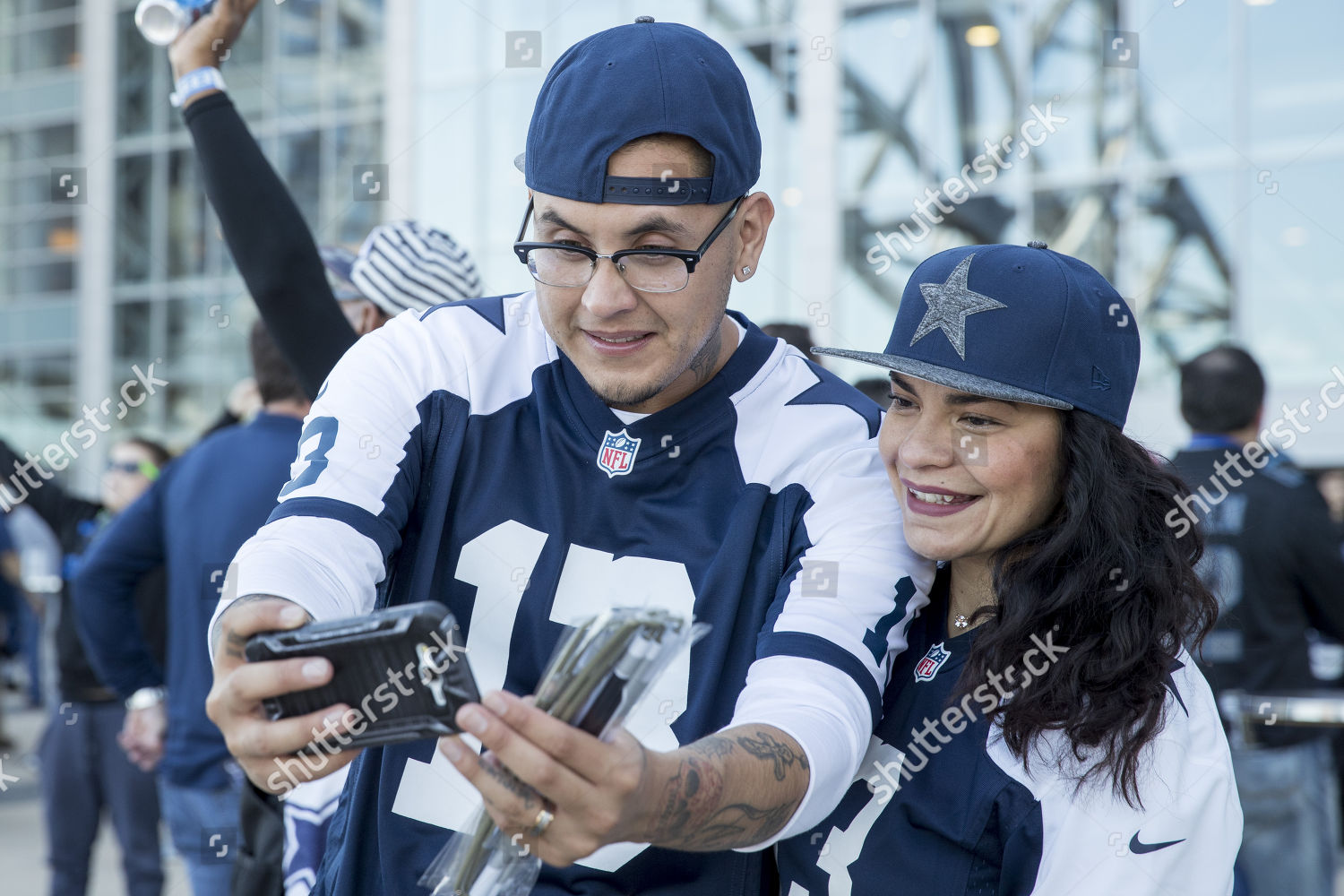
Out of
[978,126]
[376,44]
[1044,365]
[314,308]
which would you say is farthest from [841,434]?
[376,44]

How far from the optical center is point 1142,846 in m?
1.60

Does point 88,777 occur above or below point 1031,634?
below

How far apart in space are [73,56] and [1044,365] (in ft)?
71.6

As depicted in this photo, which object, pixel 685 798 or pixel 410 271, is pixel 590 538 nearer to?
pixel 685 798

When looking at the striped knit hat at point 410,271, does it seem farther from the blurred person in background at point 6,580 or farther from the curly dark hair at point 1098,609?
the blurred person in background at point 6,580

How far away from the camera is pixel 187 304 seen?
1864cm

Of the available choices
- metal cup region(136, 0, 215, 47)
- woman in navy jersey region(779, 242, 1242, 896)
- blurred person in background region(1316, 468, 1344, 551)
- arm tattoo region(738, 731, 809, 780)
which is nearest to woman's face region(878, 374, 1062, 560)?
woman in navy jersey region(779, 242, 1242, 896)

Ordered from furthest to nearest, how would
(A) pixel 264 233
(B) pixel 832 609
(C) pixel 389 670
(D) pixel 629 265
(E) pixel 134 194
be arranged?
(E) pixel 134 194 → (A) pixel 264 233 → (D) pixel 629 265 → (B) pixel 832 609 → (C) pixel 389 670

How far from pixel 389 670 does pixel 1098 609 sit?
1096mm

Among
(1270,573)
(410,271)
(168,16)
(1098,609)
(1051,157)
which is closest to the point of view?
(1098,609)

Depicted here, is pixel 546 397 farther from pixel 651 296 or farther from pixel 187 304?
pixel 187 304

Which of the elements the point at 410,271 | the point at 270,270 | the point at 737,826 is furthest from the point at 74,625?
the point at 737,826

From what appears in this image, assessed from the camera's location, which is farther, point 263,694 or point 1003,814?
point 1003,814

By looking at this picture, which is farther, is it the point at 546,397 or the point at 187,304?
the point at 187,304
